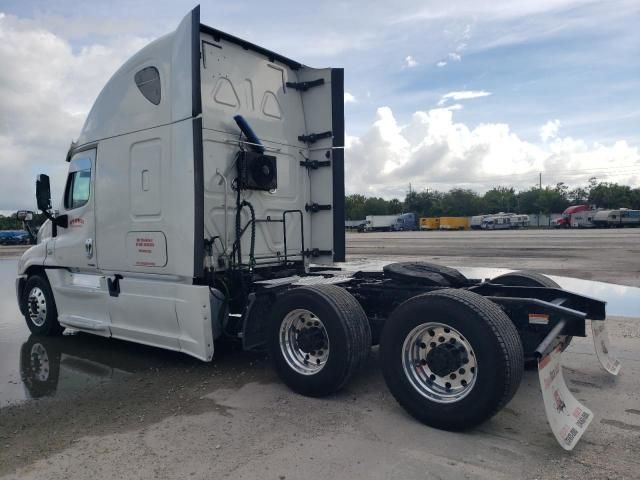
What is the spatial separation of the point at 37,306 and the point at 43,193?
1703 mm

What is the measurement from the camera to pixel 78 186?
7.06m

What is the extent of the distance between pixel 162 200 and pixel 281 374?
2.28m

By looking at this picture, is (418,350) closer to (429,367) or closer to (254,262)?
(429,367)

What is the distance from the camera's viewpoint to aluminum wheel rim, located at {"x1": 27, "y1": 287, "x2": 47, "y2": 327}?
303 inches

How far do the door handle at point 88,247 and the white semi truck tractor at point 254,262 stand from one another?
0.10 feet

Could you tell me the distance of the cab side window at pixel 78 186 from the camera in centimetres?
685

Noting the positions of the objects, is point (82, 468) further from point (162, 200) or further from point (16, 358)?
point (16, 358)

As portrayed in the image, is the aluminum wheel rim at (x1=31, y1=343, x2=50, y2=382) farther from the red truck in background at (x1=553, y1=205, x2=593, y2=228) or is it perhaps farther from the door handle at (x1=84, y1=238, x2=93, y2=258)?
the red truck in background at (x1=553, y1=205, x2=593, y2=228)

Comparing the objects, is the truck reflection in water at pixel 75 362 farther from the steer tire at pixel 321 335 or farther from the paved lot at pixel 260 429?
the steer tire at pixel 321 335

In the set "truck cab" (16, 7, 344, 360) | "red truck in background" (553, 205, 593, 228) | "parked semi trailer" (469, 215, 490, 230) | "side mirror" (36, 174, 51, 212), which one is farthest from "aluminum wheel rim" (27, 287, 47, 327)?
"parked semi trailer" (469, 215, 490, 230)

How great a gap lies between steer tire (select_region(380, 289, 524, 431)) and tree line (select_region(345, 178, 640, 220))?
3697 inches

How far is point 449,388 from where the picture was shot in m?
4.24

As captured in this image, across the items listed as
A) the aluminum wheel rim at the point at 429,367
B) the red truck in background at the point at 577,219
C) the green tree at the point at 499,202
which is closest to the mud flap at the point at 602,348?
the aluminum wheel rim at the point at 429,367

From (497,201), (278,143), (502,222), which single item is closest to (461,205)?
(497,201)
